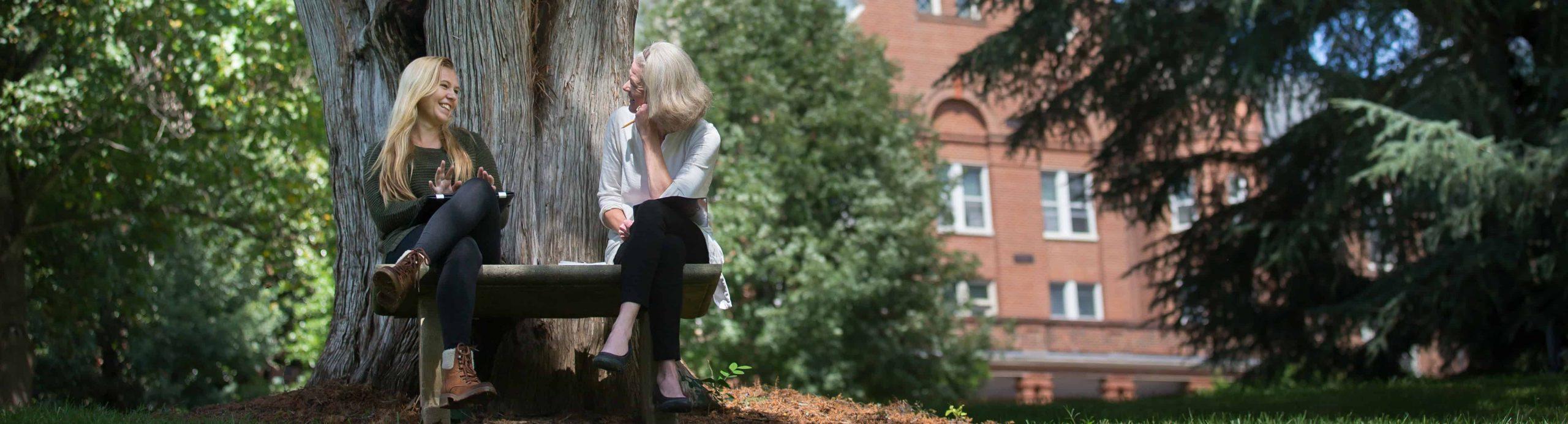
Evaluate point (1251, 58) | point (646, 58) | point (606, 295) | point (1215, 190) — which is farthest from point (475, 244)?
point (1215, 190)

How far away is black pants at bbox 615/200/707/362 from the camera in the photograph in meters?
5.09

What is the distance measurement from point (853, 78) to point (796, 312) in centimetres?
504

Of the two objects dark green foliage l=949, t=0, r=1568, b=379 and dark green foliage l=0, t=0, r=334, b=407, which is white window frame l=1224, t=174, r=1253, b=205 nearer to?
dark green foliage l=949, t=0, r=1568, b=379

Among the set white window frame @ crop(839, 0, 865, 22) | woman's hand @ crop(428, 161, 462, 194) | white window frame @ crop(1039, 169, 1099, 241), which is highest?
white window frame @ crop(839, 0, 865, 22)

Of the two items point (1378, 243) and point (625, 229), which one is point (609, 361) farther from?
point (1378, 243)

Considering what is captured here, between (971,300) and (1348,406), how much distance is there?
17.0 metres

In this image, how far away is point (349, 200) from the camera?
20.4 ft

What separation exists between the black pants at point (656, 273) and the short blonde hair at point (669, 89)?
1.12ft

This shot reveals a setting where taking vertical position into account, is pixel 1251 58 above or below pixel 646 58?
above

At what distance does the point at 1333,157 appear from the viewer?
50.1 feet

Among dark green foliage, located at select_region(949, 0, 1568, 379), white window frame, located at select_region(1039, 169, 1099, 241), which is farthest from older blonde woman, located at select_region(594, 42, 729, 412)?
white window frame, located at select_region(1039, 169, 1099, 241)

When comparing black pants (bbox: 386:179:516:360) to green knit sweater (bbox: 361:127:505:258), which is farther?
green knit sweater (bbox: 361:127:505:258)

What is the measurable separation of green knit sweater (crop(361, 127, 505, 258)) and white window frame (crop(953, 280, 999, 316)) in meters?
19.1

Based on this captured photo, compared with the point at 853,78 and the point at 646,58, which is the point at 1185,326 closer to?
the point at 853,78
